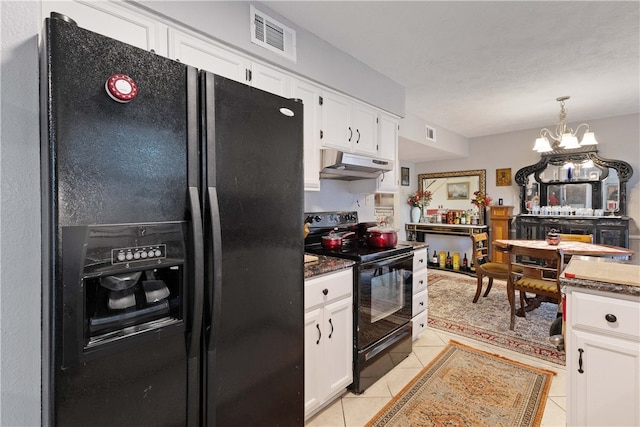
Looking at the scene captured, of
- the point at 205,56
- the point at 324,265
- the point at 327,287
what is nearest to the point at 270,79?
the point at 205,56

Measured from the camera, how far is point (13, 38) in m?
0.90

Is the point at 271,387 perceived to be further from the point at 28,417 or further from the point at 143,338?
the point at 28,417

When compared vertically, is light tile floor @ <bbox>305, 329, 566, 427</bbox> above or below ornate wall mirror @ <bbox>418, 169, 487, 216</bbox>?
below

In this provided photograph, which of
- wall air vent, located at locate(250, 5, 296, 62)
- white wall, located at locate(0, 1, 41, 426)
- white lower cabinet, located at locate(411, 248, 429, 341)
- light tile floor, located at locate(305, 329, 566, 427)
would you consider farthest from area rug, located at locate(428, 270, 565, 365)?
white wall, located at locate(0, 1, 41, 426)

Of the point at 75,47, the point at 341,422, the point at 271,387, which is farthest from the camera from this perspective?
the point at 341,422

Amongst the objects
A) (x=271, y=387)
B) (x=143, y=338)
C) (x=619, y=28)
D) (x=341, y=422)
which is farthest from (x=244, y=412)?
(x=619, y=28)

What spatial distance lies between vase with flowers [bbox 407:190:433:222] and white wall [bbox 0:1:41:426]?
5.85 meters

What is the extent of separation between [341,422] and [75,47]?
83.4 inches

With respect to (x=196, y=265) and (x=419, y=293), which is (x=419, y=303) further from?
(x=196, y=265)

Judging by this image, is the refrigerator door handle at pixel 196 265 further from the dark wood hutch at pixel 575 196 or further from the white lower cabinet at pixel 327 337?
the dark wood hutch at pixel 575 196

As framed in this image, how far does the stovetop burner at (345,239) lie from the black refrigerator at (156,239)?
0.95m

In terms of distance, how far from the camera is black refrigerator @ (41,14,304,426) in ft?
2.57

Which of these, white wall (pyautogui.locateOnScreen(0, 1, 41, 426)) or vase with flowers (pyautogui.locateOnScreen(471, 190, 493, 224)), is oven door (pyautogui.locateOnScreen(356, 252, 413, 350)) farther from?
vase with flowers (pyautogui.locateOnScreen(471, 190, 493, 224))

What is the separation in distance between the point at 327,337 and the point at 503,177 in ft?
16.2
